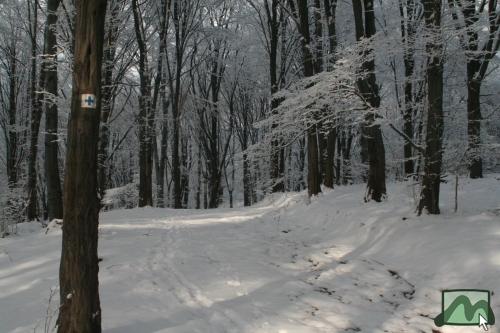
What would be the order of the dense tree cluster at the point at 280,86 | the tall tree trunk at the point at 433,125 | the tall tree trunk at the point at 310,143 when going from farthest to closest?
1. the tall tree trunk at the point at 310,143
2. the dense tree cluster at the point at 280,86
3. the tall tree trunk at the point at 433,125

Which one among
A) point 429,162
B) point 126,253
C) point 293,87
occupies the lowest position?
point 126,253

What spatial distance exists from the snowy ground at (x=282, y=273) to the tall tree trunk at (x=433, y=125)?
17.8 inches

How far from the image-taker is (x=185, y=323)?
4.76 m

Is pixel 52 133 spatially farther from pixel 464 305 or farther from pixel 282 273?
pixel 464 305

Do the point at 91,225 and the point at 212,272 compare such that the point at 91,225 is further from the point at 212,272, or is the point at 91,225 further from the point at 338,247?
the point at 338,247

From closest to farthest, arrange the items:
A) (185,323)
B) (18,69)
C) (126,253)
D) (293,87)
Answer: (185,323) < (126,253) < (293,87) < (18,69)

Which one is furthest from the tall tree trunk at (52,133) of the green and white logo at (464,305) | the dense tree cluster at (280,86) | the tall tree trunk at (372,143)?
the green and white logo at (464,305)

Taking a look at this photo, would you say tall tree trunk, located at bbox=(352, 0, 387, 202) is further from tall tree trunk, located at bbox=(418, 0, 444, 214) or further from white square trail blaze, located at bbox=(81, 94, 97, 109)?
white square trail blaze, located at bbox=(81, 94, 97, 109)

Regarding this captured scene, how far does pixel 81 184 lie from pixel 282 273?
3.87 metres

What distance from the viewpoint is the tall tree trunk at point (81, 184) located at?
398 cm

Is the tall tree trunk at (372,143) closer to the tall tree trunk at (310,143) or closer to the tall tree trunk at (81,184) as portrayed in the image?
the tall tree trunk at (310,143)

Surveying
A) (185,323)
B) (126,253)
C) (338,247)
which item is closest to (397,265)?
(338,247)

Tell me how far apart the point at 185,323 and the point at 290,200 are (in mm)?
10261

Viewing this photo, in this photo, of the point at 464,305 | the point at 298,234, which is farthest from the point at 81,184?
the point at 298,234
